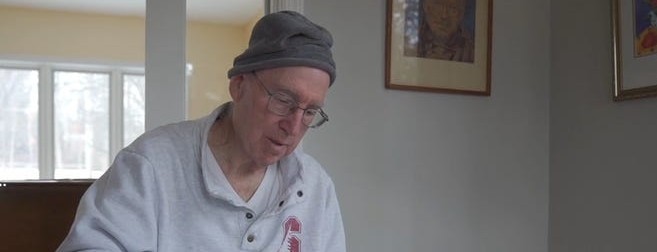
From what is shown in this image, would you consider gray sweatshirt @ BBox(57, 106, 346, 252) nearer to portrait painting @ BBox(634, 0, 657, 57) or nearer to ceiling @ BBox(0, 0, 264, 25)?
portrait painting @ BBox(634, 0, 657, 57)

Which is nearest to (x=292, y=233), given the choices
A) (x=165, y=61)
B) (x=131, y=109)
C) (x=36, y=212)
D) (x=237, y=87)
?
(x=237, y=87)

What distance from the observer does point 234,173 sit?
1.03 m

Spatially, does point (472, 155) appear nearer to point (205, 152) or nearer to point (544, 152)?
point (544, 152)

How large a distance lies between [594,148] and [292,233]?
141 cm

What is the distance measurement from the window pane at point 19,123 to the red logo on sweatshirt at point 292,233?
4.45m

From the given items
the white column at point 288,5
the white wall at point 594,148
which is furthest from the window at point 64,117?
the white wall at point 594,148

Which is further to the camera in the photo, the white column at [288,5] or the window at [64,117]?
the window at [64,117]

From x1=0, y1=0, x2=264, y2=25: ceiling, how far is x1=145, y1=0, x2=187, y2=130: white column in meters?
2.69

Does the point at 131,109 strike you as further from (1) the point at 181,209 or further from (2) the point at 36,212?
(1) the point at 181,209

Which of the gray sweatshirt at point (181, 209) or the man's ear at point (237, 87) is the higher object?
the man's ear at point (237, 87)

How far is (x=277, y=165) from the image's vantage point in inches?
43.9

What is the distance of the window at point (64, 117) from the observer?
186 inches

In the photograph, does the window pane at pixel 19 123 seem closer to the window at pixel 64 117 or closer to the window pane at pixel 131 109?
the window at pixel 64 117

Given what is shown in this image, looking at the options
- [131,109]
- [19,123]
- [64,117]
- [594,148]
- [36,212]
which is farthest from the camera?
[131,109]
